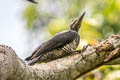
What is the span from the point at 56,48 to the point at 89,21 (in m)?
1.15

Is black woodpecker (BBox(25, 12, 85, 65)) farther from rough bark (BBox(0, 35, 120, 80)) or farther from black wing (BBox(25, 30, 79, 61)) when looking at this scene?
rough bark (BBox(0, 35, 120, 80))

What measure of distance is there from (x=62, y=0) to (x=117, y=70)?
200 inches

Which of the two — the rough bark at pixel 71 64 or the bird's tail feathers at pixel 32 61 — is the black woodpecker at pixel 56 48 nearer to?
the bird's tail feathers at pixel 32 61

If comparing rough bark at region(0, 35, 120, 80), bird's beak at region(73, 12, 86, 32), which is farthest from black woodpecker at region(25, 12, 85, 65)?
bird's beak at region(73, 12, 86, 32)

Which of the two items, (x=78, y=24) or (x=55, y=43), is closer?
(x=55, y=43)

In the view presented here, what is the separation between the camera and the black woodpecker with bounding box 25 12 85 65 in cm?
534

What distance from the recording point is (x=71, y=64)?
16.0 ft

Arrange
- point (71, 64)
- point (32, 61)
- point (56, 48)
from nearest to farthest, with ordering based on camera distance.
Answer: point (71, 64) → point (32, 61) → point (56, 48)

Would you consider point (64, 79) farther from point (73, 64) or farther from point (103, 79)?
point (103, 79)

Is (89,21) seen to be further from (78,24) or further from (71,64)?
(71,64)

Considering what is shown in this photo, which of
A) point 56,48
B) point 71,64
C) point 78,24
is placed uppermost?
point 71,64

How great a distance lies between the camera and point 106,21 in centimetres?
792

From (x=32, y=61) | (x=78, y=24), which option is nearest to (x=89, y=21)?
(x=78, y=24)

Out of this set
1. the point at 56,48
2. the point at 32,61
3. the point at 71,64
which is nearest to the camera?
the point at 71,64
